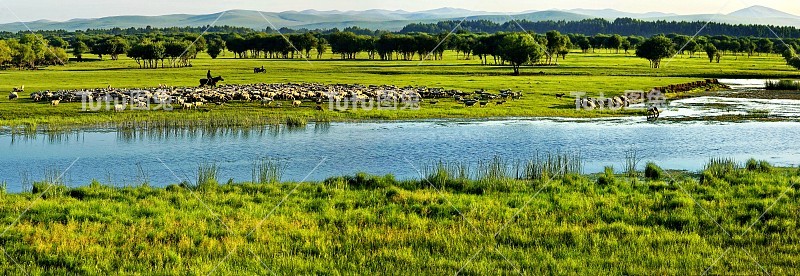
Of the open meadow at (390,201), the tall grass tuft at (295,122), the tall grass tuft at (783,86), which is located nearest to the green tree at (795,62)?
the tall grass tuft at (783,86)

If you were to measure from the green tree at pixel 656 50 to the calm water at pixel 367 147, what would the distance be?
6858 cm

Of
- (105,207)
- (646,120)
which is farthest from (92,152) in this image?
(646,120)

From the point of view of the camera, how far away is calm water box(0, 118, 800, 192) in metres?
24.3

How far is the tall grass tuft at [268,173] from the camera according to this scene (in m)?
20.2

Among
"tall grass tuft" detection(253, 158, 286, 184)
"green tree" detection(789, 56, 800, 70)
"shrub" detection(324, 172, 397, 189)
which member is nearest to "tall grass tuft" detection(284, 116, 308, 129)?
"tall grass tuft" detection(253, 158, 286, 184)

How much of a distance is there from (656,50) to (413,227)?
326ft

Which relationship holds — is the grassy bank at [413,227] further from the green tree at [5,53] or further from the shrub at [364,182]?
the green tree at [5,53]

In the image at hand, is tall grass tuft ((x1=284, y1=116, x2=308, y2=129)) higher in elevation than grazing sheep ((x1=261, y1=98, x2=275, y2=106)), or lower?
lower

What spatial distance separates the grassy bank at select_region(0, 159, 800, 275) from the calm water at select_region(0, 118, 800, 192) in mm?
4767

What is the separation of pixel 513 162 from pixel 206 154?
11741mm

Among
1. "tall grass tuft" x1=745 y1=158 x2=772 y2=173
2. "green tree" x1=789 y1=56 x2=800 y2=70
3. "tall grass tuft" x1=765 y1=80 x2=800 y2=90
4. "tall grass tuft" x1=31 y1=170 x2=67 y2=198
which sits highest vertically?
"green tree" x1=789 y1=56 x2=800 y2=70

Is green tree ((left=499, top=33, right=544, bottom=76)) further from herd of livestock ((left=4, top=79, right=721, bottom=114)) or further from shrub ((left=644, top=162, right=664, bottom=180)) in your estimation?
shrub ((left=644, top=162, right=664, bottom=180))

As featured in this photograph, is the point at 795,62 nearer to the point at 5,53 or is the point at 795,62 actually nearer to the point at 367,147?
the point at 367,147

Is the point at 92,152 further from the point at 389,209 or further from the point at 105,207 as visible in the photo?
the point at 389,209
